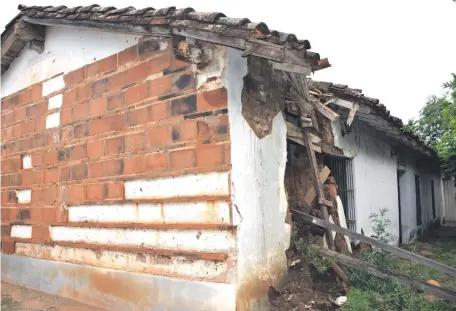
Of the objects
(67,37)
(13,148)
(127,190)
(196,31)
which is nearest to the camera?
(196,31)

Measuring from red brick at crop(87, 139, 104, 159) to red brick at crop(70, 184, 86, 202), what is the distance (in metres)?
0.47

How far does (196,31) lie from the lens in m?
3.79

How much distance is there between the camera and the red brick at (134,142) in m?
4.71

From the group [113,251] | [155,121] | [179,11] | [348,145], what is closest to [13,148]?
[113,251]

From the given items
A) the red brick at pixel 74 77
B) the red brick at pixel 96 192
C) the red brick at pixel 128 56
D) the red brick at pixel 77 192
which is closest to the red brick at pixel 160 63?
the red brick at pixel 128 56

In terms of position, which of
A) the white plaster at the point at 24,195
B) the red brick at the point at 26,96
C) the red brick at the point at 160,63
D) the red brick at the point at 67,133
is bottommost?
the white plaster at the point at 24,195

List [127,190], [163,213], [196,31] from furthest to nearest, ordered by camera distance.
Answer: [127,190]
[163,213]
[196,31]

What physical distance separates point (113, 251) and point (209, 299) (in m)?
1.67

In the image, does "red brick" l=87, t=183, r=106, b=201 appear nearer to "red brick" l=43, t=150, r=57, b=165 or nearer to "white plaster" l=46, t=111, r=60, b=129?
"red brick" l=43, t=150, r=57, b=165

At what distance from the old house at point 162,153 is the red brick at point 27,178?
5 cm

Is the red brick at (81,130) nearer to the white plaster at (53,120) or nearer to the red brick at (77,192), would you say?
the white plaster at (53,120)

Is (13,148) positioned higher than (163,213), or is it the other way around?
(13,148)

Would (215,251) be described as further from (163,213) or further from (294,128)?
(294,128)

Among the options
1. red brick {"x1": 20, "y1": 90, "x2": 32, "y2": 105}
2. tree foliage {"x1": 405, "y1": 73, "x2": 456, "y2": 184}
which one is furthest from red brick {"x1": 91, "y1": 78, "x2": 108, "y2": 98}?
tree foliage {"x1": 405, "y1": 73, "x2": 456, "y2": 184}
